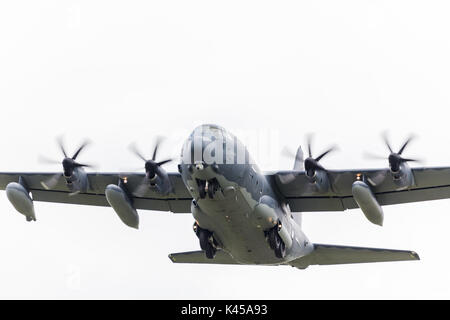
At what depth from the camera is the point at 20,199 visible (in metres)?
26.3

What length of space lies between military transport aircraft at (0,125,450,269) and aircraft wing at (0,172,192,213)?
4 centimetres

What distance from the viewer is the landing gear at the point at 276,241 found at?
24.9 metres

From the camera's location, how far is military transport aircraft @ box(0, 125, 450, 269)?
73.9ft

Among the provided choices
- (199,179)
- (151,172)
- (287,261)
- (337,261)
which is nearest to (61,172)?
(151,172)

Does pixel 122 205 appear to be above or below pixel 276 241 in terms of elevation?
above

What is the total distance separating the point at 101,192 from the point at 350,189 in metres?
10.1

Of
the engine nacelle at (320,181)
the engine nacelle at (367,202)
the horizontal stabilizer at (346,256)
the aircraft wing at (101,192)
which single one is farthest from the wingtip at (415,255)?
the aircraft wing at (101,192)

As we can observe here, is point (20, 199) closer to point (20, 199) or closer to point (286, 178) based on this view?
point (20, 199)

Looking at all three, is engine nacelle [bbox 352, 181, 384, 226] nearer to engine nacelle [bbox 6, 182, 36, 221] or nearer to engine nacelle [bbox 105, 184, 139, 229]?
engine nacelle [bbox 105, 184, 139, 229]

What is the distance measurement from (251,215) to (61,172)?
27.1 ft

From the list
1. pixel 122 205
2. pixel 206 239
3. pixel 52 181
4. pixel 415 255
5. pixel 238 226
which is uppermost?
pixel 52 181

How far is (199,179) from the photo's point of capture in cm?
2208

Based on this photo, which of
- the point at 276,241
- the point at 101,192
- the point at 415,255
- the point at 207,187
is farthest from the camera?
the point at 101,192

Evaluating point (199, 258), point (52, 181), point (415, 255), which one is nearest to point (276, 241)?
point (199, 258)
